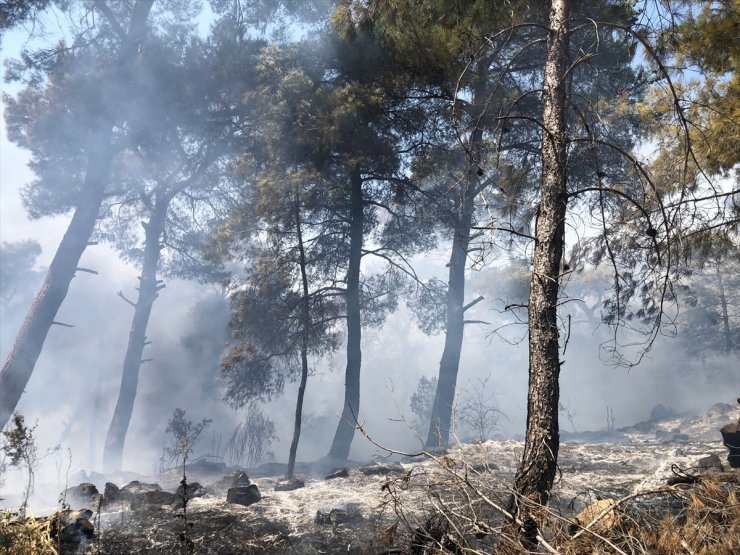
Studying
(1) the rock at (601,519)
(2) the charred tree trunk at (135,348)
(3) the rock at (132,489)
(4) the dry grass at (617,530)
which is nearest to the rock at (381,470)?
(3) the rock at (132,489)

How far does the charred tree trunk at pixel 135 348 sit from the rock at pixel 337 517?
13149 millimetres

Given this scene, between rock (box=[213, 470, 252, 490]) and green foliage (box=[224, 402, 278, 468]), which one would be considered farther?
green foliage (box=[224, 402, 278, 468])

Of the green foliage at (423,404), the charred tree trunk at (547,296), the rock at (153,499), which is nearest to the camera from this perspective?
the charred tree trunk at (547,296)

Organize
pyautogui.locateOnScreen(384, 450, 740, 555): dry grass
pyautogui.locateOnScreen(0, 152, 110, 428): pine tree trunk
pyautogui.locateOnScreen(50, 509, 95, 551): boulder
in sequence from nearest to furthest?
pyautogui.locateOnScreen(384, 450, 740, 555): dry grass, pyautogui.locateOnScreen(50, 509, 95, 551): boulder, pyautogui.locateOnScreen(0, 152, 110, 428): pine tree trunk

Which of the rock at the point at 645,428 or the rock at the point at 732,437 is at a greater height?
the rock at the point at 645,428

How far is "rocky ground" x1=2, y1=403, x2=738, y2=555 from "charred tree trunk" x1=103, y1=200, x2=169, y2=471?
810 cm

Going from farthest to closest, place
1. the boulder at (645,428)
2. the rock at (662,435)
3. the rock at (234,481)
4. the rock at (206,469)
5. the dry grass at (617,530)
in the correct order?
the boulder at (645,428) → the rock at (662,435) → the rock at (206,469) → the rock at (234,481) → the dry grass at (617,530)

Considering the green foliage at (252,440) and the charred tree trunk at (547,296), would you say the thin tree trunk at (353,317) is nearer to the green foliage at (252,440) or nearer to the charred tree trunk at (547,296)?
the green foliage at (252,440)

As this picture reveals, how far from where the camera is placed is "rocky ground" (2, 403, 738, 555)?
486 centimetres

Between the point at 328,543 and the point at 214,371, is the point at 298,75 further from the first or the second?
the point at 214,371

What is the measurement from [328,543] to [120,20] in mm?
16297

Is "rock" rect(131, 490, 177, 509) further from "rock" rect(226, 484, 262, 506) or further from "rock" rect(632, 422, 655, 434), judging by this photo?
"rock" rect(632, 422, 655, 434)

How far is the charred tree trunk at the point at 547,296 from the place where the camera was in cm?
402

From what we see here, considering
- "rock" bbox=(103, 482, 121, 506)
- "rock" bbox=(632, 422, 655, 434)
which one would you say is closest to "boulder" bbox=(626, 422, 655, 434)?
"rock" bbox=(632, 422, 655, 434)
